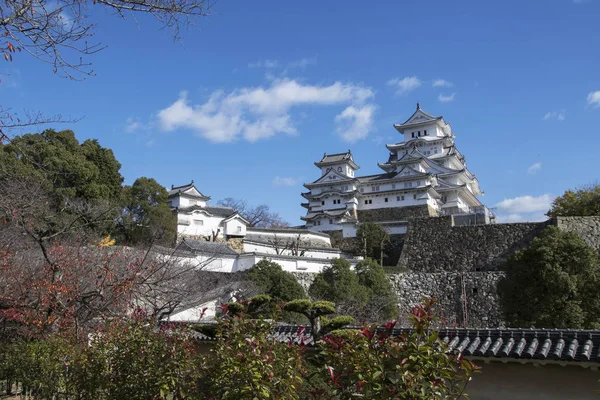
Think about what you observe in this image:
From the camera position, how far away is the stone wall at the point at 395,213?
34.3 m

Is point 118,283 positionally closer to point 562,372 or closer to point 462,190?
point 562,372

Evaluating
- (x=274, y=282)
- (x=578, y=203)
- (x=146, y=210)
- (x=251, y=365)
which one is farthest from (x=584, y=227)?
(x=251, y=365)

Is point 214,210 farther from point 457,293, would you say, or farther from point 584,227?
point 584,227

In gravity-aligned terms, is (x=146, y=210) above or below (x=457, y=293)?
above

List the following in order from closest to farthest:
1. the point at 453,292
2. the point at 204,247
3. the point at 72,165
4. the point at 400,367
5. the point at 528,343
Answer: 1. the point at 400,367
2. the point at 528,343
3. the point at 72,165
4. the point at 204,247
5. the point at 453,292

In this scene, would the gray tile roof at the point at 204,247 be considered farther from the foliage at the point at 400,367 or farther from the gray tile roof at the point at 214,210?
the foliage at the point at 400,367

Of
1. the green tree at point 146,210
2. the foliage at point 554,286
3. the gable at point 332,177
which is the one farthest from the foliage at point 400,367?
the gable at point 332,177

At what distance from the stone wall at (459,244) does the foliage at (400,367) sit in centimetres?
2448

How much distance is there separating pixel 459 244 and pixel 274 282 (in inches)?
465

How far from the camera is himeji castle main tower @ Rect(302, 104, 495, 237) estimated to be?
34.8m

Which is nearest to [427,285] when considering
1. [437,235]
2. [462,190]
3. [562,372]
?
[437,235]

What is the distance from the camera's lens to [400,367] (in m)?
2.65

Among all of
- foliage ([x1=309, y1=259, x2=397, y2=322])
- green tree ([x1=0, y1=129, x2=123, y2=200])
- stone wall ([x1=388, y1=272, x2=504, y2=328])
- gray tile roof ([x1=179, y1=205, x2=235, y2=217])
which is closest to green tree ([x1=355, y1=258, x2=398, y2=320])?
foliage ([x1=309, y1=259, x2=397, y2=322])

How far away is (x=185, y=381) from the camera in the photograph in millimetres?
4336
